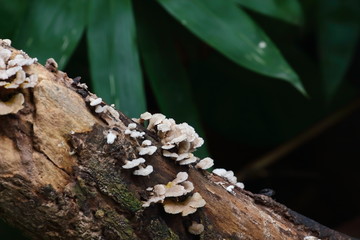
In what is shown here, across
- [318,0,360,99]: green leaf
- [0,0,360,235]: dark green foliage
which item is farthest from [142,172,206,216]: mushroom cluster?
[318,0,360,99]: green leaf

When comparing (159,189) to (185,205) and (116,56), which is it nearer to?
(185,205)

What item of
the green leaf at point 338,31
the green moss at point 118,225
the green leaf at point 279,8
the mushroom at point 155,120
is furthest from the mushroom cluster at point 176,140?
the green leaf at point 338,31

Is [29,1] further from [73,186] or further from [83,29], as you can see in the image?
[73,186]

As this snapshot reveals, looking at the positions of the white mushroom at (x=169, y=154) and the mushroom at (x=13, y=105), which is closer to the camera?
the mushroom at (x=13, y=105)

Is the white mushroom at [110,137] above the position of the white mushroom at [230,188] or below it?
below

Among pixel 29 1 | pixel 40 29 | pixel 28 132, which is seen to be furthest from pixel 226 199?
pixel 29 1

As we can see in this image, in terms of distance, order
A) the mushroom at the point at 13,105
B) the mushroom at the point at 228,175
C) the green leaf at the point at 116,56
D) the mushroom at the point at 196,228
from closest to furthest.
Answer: the mushroom at the point at 13,105, the mushroom at the point at 196,228, the mushroom at the point at 228,175, the green leaf at the point at 116,56

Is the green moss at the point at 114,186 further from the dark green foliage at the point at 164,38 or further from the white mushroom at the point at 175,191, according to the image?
the dark green foliage at the point at 164,38
